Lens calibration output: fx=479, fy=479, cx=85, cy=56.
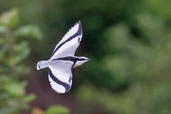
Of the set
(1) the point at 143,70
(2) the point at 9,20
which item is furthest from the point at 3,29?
(1) the point at 143,70

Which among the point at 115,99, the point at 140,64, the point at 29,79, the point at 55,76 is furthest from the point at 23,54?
the point at 29,79

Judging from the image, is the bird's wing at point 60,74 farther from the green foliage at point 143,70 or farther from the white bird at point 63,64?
the green foliage at point 143,70

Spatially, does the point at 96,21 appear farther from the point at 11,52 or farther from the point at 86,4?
the point at 11,52

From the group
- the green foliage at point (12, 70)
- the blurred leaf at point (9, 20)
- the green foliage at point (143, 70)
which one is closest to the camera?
the green foliage at point (12, 70)

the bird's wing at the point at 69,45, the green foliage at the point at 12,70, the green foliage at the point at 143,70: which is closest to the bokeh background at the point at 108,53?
the green foliage at the point at 143,70

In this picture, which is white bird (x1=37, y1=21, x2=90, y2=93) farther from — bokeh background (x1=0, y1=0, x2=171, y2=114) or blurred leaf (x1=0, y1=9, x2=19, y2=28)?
bokeh background (x1=0, y1=0, x2=171, y2=114)

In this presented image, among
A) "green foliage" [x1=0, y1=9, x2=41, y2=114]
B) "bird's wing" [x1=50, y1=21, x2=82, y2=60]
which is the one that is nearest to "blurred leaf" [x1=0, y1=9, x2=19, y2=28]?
"green foliage" [x1=0, y1=9, x2=41, y2=114]
